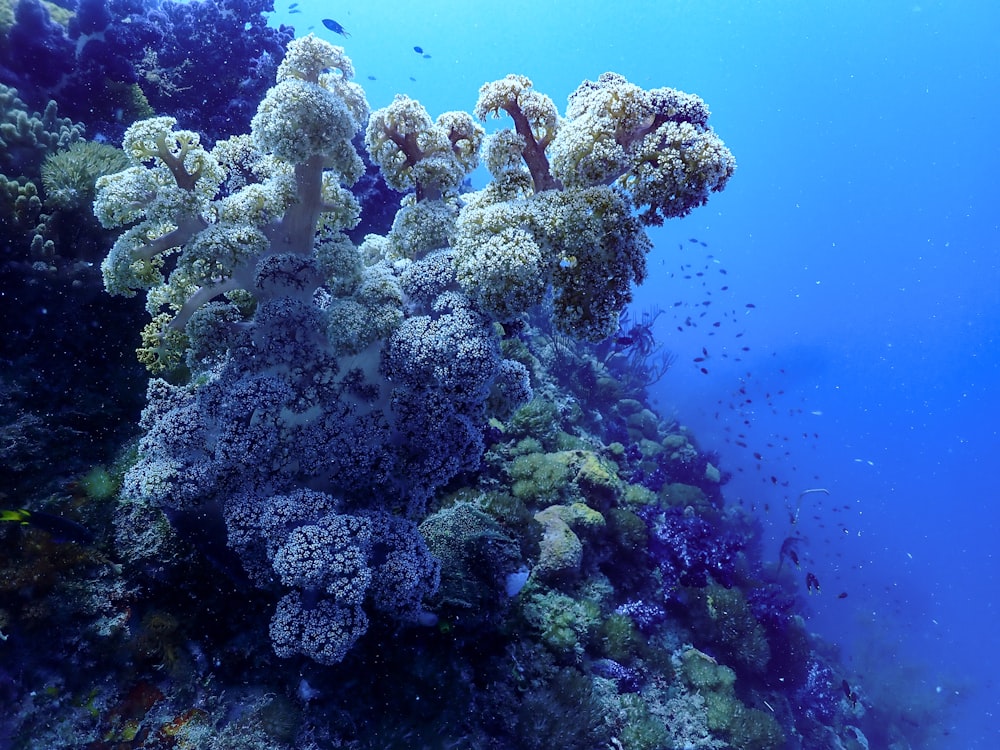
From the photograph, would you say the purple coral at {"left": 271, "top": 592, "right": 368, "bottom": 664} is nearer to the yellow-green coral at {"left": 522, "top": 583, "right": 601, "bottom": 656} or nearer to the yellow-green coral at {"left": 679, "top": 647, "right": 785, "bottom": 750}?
the yellow-green coral at {"left": 522, "top": 583, "right": 601, "bottom": 656}

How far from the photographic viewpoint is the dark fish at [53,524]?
458cm

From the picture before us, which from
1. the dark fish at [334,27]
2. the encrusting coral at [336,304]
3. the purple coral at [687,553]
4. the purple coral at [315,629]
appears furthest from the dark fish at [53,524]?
the dark fish at [334,27]

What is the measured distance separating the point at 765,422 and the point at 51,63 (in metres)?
79.9

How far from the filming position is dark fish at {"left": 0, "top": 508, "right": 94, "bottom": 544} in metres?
4.58

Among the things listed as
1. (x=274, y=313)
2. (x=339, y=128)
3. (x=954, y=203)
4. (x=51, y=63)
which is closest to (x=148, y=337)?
(x=274, y=313)

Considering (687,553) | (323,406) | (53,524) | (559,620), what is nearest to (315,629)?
(323,406)

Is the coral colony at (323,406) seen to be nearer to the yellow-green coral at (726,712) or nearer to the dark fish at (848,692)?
the yellow-green coral at (726,712)

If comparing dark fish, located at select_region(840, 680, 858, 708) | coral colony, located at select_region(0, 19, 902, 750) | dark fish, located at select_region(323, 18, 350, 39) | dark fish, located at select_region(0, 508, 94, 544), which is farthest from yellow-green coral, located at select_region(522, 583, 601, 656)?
dark fish, located at select_region(323, 18, 350, 39)

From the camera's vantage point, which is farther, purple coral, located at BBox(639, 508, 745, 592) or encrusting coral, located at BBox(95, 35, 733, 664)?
purple coral, located at BBox(639, 508, 745, 592)

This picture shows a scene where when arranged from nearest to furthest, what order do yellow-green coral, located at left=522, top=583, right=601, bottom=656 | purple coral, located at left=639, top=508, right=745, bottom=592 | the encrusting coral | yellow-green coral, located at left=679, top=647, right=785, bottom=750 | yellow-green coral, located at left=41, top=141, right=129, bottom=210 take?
the encrusting coral
yellow-green coral, located at left=41, top=141, right=129, bottom=210
yellow-green coral, located at left=522, top=583, right=601, bottom=656
yellow-green coral, located at left=679, top=647, right=785, bottom=750
purple coral, located at left=639, top=508, right=745, bottom=592

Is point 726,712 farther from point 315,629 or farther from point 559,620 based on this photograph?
point 315,629

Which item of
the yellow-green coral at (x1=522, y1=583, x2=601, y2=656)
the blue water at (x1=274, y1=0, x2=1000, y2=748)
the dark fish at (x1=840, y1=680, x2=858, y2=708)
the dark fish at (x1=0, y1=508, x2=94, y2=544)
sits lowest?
the dark fish at (x1=0, y1=508, x2=94, y2=544)

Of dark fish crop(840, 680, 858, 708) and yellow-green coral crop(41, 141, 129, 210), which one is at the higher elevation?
dark fish crop(840, 680, 858, 708)

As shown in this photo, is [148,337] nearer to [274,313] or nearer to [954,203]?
[274,313]
